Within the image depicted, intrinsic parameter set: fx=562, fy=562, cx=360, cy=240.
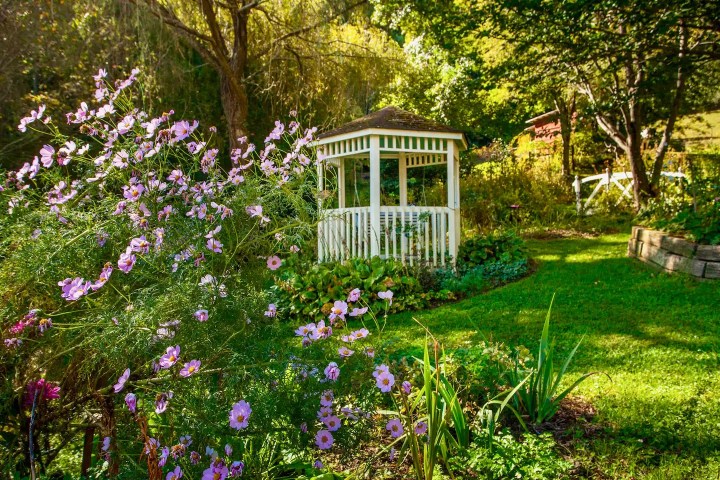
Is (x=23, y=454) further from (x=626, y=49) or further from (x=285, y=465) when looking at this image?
(x=626, y=49)

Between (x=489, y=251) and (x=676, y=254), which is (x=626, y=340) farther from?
(x=489, y=251)

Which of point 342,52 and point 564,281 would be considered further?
point 342,52

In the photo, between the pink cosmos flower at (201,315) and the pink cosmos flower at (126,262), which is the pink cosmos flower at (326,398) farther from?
the pink cosmos flower at (126,262)

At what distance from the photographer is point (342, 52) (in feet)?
31.2

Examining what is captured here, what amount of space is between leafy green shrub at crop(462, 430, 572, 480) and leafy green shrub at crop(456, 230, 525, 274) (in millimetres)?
4769

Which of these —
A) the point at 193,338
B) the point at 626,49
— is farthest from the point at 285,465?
the point at 626,49

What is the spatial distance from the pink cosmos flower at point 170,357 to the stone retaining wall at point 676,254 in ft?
18.4

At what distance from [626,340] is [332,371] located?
10.5ft

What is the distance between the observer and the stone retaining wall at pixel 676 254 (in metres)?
5.61

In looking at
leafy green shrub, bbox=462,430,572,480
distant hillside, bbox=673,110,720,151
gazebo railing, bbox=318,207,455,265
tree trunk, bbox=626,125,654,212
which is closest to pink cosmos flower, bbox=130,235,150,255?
leafy green shrub, bbox=462,430,572,480

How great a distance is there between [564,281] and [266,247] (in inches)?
195

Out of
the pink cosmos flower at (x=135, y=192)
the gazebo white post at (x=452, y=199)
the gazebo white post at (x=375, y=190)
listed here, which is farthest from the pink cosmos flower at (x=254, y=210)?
the gazebo white post at (x=452, y=199)

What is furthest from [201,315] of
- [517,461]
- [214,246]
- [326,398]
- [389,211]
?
[389,211]

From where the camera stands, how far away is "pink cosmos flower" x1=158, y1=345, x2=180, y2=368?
1626 millimetres
